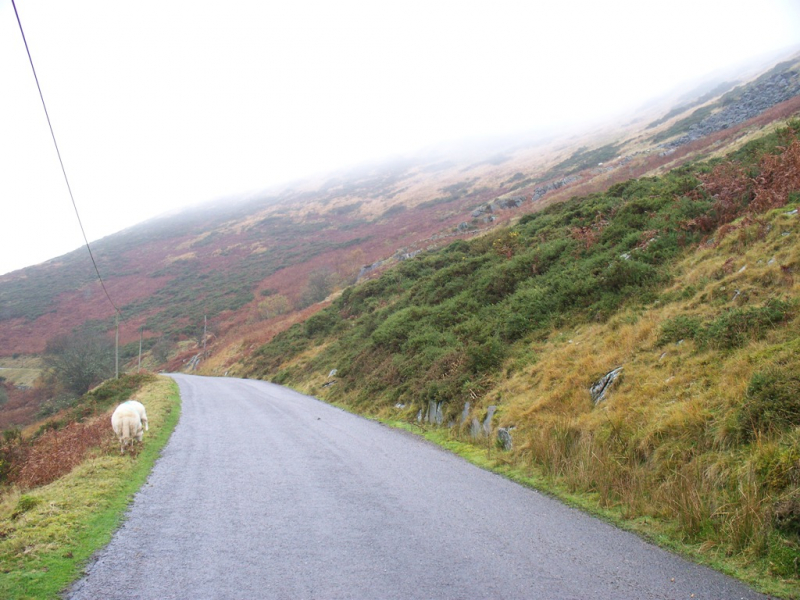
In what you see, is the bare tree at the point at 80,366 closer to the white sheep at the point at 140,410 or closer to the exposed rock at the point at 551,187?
the white sheep at the point at 140,410

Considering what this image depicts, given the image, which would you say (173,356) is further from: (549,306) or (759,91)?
(759,91)

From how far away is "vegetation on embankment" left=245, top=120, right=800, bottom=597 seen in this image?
451 centimetres

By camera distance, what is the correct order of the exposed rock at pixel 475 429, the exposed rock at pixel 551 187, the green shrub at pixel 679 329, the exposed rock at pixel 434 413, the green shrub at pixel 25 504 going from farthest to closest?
the exposed rock at pixel 551 187
the exposed rock at pixel 434 413
the exposed rock at pixel 475 429
the green shrub at pixel 679 329
the green shrub at pixel 25 504

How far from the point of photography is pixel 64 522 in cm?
545

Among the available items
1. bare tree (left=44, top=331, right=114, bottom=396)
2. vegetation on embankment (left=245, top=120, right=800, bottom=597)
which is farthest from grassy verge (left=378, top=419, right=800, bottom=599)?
bare tree (left=44, top=331, right=114, bottom=396)

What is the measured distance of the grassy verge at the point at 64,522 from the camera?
421 centimetres

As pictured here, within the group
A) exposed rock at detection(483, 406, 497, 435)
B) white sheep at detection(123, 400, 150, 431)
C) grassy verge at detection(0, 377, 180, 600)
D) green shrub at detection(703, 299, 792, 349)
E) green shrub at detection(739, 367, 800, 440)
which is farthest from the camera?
white sheep at detection(123, 400, 150, 431)

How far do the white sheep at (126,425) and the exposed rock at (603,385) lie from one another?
9181 mm

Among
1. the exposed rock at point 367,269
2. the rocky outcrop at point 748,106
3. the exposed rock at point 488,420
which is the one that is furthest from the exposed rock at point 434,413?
the rocky outcrop at point 748,106

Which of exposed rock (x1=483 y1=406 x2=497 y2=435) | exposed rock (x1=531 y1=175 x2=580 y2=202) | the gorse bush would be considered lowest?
exposed rock (x1=483 y1=406 x2=497 y2=435)

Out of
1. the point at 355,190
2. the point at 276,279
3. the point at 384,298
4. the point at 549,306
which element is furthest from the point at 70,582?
the point at 355,190

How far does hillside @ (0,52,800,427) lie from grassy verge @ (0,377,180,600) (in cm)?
2769

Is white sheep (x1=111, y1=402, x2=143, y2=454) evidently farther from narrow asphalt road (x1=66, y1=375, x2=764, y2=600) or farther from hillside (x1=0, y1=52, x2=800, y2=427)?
hillside (x1=0, y1=52, x2=800, y2=427)

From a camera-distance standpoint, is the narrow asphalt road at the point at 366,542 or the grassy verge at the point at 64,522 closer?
the narrow asphalt road at the point at 366,542
